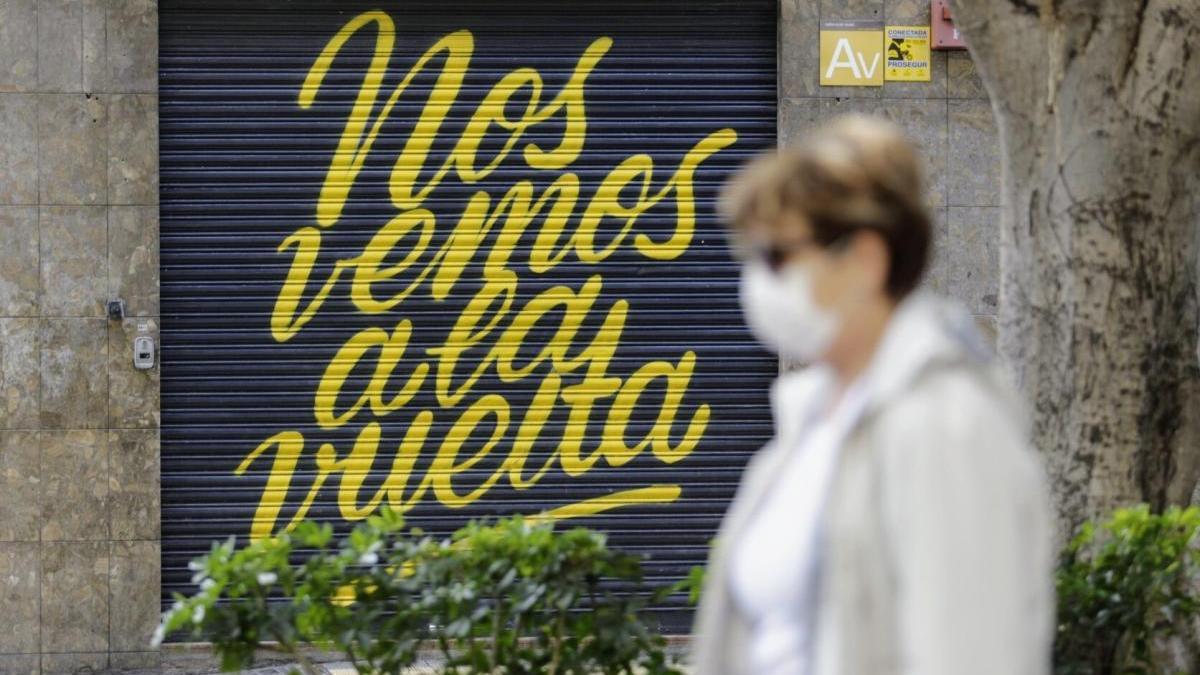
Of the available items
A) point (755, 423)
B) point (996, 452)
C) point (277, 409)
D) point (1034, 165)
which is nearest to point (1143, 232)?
point (1034, 165)

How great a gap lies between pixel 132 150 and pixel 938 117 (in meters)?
4.57

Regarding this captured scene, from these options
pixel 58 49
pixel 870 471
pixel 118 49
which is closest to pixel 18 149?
pixel 58 49

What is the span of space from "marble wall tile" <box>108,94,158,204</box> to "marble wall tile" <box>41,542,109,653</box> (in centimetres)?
196

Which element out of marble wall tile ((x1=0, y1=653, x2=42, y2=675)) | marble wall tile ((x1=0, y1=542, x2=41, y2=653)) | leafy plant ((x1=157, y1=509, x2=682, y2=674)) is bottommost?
marble wall tile ((x1=0, y1=653, x2=42, y2=675))

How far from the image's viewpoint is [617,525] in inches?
391

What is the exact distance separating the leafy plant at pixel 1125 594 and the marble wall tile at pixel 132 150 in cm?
629

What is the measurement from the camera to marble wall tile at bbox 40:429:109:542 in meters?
9.52

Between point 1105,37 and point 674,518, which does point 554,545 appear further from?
point 674,518

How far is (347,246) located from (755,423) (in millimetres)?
2568

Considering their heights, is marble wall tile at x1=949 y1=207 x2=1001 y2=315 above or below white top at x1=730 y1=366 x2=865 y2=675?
above

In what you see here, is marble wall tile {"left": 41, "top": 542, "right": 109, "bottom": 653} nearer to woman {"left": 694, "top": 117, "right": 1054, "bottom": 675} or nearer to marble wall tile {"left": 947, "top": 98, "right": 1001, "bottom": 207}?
marble wall tile {"left": 947, "top": 98, "right": 1001, "bottom": 207}

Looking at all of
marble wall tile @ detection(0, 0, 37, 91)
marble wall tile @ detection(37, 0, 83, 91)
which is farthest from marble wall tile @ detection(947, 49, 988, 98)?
marble wall tile @ detection(0, 0, 37, 91)

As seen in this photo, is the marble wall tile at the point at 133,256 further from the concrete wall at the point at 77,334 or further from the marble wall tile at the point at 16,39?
the marble wall tile at the point at 16,39

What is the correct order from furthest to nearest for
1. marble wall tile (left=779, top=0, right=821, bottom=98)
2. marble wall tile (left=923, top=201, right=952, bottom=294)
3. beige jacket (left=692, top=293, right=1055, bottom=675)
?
marble wall tile (left=923, top=201, right=952, bottom=294), marble wall tile (left=779, top=0, right=821, bottom=98), beige jacket (left=692, top=293, right=1055, bottom=675)
